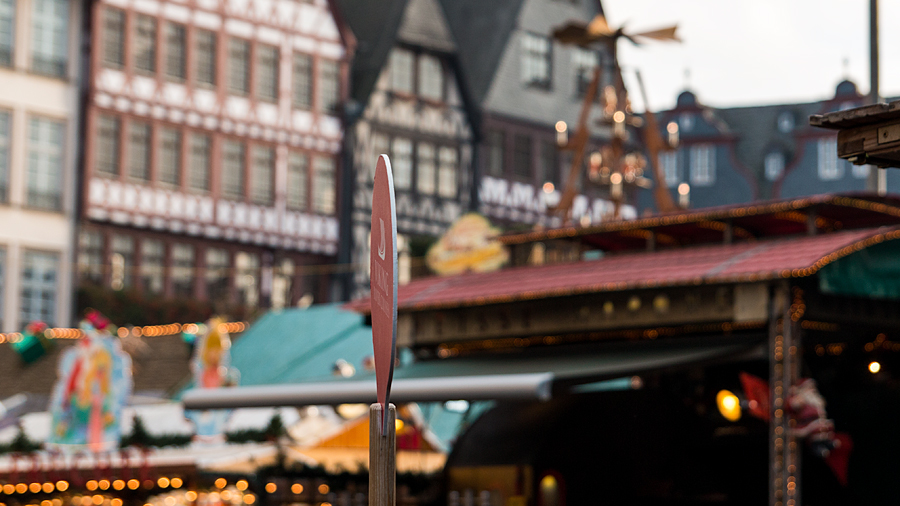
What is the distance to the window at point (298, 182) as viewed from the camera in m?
37.4

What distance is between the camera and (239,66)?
36750 millimetres

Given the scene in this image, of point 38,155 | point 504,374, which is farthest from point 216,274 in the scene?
point 504,374

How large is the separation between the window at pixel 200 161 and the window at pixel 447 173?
6610mm

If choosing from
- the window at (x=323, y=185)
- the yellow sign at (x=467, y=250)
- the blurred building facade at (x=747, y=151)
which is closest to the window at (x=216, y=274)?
the window at (x=323, y=185)

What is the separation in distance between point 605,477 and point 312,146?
2203 cm

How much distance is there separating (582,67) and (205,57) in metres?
12.7

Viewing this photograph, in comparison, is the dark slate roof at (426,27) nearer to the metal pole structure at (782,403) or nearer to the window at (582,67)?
the window at (582,67)

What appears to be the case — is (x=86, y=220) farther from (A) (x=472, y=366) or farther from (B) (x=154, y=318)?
(A) (x=472, y=366)

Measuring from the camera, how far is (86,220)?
3406 centimetres

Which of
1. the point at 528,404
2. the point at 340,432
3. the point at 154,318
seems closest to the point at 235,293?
the point at 154,318

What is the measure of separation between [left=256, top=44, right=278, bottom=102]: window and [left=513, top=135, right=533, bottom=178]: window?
24.8 ft

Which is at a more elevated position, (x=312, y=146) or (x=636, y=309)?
Result: (x=312, y=146)

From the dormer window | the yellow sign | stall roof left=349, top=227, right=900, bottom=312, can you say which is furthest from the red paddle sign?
the dormer window

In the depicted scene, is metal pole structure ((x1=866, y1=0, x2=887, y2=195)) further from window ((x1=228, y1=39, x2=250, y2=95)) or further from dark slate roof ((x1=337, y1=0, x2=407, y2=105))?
dark slate roof ((x1=337, y1=0, x2=407, y2=105))
